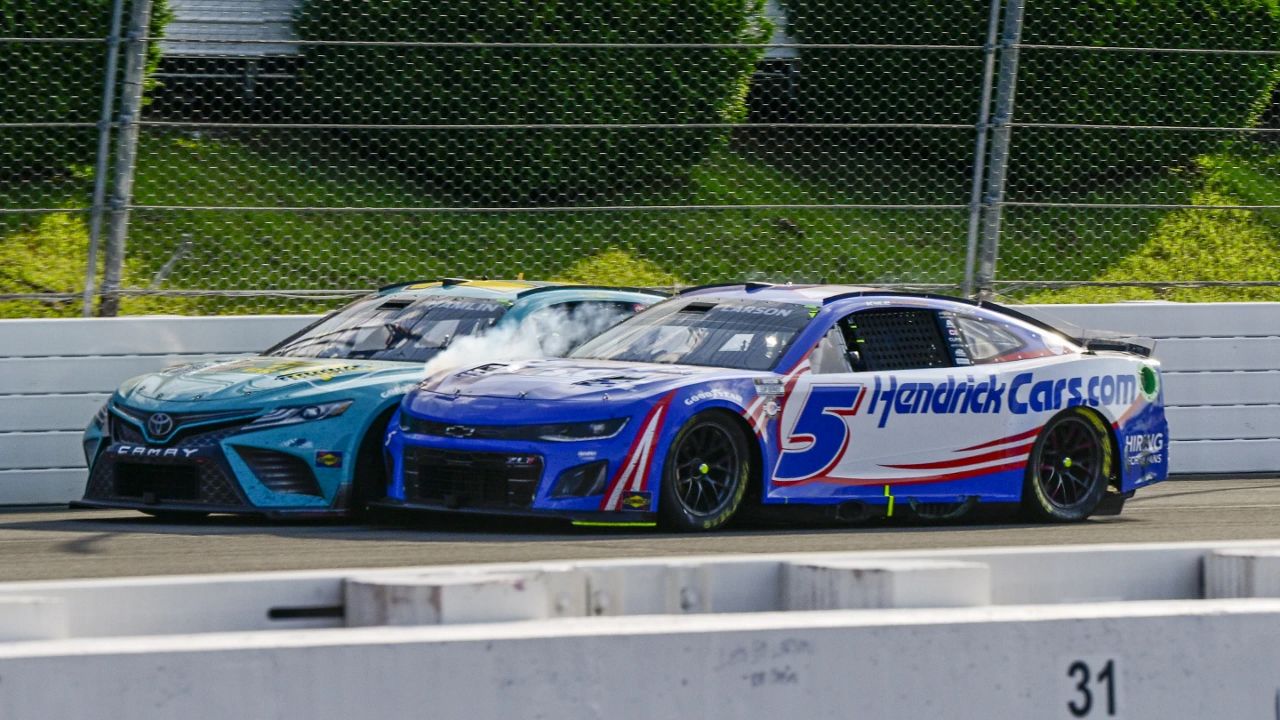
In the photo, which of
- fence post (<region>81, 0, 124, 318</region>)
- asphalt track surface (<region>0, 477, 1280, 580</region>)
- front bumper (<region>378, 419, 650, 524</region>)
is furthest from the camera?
fence post (<region>81, 0, 124, 318</region>)

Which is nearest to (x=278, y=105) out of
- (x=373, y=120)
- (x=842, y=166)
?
(x=373, y=120)

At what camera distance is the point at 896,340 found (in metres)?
9.57

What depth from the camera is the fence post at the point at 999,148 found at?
41.6 ft

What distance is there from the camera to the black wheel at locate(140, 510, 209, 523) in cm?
944

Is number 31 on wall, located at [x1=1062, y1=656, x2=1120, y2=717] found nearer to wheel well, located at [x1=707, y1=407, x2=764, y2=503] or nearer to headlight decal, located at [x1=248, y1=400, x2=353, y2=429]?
wheel well, located at [x1=707, y1=407, x2=764, y2=503]

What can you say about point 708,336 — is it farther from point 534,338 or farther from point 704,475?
point 534,338

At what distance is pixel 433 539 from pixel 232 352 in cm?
327

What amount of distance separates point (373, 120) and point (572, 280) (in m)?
1.66

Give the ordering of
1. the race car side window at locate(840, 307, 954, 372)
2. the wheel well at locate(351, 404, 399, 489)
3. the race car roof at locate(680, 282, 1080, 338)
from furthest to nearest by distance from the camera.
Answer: the race car roof at locate(680, 282, 1080, 338), the race car side window at locate(840, 307, 954, 372), the wheel well at locate(351, 404, 399, 489)

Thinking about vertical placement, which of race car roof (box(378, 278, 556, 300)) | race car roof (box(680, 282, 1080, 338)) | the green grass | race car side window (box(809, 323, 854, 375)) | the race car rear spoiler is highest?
the green grass

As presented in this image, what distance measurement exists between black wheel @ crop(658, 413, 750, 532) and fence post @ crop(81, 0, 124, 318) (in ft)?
14.5

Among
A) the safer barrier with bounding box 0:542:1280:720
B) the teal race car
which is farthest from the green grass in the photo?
the safer barrier with bounding box 0:542:1280:720

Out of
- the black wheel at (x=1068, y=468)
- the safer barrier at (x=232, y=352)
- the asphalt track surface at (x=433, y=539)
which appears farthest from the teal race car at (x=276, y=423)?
the black wheel at (x=1068, y=468)

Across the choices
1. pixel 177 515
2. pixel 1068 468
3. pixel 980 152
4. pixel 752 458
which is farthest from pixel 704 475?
pixel 980 152
